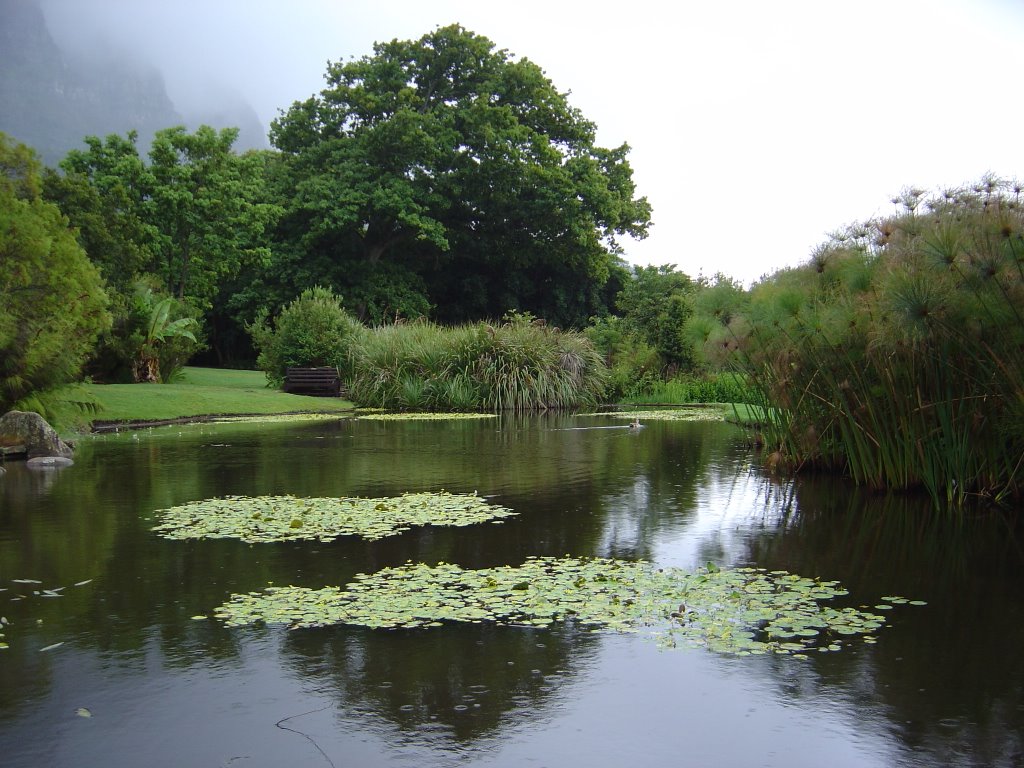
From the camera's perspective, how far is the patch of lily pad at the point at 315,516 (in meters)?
7.41

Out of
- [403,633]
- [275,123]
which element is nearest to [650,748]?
[403,633]

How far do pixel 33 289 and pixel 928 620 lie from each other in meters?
13.3

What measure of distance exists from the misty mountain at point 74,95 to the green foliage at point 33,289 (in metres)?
116

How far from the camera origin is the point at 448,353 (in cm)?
2403

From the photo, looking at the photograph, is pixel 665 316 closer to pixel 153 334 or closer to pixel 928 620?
pixel 153 334

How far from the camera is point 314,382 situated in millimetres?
25875

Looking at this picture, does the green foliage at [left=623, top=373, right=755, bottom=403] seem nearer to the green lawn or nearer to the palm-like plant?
the green lawn

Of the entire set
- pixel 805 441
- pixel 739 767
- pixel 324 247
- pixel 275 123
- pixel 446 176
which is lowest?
pixel 739 767

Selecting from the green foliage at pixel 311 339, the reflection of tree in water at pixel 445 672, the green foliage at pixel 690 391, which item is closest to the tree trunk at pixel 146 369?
the green foliage at pixel 311 339

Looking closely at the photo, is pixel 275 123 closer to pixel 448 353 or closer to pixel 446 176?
pixel 446 176

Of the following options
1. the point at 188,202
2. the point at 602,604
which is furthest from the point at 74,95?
the point at 602,604

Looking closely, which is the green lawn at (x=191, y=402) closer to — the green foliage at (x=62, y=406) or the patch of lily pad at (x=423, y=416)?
the green foliage at (x=62, y=406)

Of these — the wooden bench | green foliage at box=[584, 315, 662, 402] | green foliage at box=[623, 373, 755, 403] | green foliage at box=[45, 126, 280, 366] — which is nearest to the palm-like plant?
green foliage at box=[45, 126, 280, 366]

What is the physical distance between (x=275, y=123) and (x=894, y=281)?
38.2m
